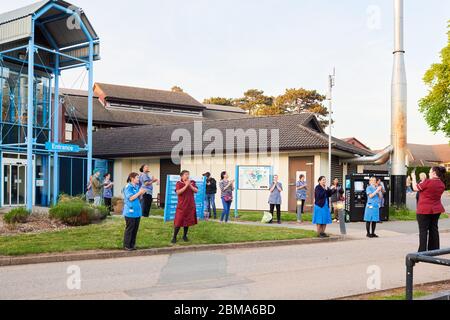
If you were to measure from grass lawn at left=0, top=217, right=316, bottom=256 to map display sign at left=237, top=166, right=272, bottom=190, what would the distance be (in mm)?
8831

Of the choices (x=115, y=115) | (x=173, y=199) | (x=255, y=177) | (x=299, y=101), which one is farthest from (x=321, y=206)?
(x=299, y=101)

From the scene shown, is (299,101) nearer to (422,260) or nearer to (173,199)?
(173,199)

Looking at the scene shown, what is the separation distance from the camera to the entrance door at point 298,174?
24.6m

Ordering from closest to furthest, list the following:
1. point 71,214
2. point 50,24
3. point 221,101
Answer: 1. point 71,214
2. point 50,24
3. point 221,101

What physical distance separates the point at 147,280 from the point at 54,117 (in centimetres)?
1924

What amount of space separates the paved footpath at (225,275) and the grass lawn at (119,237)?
848 mm

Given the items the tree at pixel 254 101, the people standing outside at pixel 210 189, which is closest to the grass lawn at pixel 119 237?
the people standing outside at pixel 210 189

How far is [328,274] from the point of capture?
29.5ft

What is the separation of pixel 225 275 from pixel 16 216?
8.18m

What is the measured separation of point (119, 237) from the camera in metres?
12.5

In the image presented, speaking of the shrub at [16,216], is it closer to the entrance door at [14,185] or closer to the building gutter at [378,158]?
the entrance door at [14,185]

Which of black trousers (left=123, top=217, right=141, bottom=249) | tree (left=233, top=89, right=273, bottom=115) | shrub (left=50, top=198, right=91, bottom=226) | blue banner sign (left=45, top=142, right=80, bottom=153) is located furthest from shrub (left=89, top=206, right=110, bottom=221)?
tree (left=233, top=89, right=273, bottom=115)

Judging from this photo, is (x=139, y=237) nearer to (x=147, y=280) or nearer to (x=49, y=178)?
(x=147, y=280)

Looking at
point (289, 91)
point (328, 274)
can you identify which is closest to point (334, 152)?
point (328, 274)
